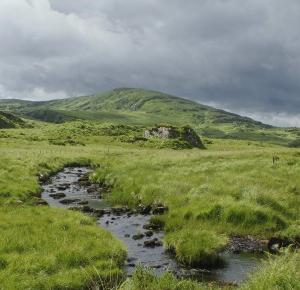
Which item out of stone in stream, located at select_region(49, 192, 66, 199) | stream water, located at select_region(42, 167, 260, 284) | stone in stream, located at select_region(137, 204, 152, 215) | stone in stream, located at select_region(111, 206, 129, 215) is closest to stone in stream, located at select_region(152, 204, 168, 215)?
stone in stream, located at select_region(137, 204, 152, 215)

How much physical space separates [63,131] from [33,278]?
133m

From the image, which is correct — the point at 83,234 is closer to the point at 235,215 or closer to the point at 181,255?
the point at 181,255

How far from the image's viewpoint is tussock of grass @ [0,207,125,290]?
1530 centimetres

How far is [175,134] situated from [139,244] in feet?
362

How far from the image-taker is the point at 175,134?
132 m

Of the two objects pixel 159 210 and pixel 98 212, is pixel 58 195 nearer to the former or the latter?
pixel 98 212

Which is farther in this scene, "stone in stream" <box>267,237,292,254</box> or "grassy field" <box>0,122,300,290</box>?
"stone in stream" <box>267,237,292,254</box>

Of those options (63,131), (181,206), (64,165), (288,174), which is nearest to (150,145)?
(63,131)

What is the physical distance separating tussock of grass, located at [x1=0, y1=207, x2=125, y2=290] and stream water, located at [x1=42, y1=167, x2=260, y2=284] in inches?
47.1

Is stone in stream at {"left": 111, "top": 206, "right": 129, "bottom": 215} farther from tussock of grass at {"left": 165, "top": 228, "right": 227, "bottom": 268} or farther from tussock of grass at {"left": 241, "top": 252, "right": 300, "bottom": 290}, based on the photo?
tussock of grass at {"left": 241, "top": 252, "right": 300, "bottom": 290}

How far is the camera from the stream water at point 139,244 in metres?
18.0

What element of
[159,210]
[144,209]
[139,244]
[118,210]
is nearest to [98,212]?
[118,210]

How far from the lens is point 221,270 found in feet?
60.8

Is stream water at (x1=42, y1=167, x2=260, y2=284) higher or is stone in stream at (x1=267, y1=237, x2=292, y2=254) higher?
stone in stream at (x1=267, y1=237, x2=292, y2=254)
